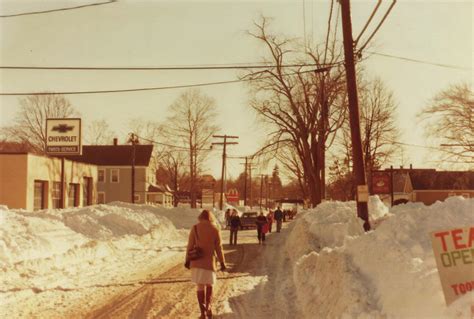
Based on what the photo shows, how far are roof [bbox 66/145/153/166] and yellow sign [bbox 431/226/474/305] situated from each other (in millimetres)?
66405

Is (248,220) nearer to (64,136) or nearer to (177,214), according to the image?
(177,214)

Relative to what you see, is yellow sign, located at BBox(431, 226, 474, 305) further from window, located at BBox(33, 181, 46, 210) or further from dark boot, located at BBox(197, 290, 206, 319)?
window, located at BBox(33, 181, 46, 210)

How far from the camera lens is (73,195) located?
4634 centimetres

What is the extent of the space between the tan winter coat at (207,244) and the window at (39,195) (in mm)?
31876

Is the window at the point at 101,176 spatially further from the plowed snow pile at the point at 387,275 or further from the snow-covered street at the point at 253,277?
the plowed snow pile at the point at 387,275

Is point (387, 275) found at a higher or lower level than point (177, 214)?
lower

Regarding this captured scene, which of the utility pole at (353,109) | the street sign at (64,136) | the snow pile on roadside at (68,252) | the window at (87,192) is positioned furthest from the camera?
the window at (87,192)

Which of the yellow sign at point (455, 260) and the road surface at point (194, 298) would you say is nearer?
the yellow sign at point (455, 260)

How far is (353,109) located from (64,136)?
86.1 ft

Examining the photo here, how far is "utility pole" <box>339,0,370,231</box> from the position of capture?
1541 centimetres

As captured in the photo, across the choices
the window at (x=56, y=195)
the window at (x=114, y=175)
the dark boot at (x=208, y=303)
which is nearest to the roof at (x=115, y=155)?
the window at (x=114, y=175)

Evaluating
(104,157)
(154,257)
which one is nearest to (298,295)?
(154,257)

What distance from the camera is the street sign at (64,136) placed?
36.4m

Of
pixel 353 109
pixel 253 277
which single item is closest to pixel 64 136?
pixel 253 277
